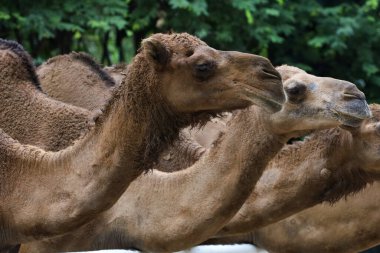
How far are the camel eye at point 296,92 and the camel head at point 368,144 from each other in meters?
0.76

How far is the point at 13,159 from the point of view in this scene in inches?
194

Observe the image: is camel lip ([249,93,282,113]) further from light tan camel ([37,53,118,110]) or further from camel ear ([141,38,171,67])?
light tan camel ([37,53,118,110])

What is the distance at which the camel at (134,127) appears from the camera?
453cm

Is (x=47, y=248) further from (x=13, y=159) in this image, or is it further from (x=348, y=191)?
(x=348, y=191)

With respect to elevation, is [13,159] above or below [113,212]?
above

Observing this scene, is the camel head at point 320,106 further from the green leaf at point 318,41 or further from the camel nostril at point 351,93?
the green leaf at point 318,41

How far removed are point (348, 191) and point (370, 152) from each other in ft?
0.75

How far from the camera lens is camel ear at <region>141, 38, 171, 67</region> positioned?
15.2ft

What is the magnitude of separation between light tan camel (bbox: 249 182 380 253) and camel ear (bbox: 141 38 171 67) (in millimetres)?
1985

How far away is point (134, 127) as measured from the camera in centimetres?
463

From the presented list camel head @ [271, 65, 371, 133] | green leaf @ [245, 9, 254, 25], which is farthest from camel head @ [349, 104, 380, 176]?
green leaf @ [245, 9, 254, 25]

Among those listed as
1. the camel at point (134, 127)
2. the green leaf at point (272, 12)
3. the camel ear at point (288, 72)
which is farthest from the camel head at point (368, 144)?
the green leaf at point (272, 12)

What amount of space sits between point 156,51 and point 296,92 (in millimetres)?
704

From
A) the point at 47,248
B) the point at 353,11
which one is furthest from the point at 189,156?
the point at 353,11
